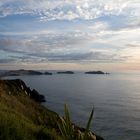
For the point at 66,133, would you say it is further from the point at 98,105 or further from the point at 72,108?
the point at 98,105

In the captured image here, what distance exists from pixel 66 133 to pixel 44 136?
2.47m

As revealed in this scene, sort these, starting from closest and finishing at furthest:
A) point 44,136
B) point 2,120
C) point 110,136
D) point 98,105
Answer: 1. point 2,120
2. point 44,136
3. point 110,136
4. point 98,105

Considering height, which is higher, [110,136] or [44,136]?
[44,136]

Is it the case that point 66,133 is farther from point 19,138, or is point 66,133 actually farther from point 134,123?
point 134,123

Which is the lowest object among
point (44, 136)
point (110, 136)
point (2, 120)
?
point (110, 136)

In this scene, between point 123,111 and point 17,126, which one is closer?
point 17,126

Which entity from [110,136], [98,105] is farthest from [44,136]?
[98,105]

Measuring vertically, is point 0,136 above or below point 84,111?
above

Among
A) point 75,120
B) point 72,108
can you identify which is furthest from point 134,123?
point 72,108

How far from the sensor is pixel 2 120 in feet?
32.3

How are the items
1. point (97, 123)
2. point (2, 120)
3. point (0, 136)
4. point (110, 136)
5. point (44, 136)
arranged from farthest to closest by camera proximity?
point (97, 123) → point (110, 136) → point (44, 136) → point (2, 120) → point (0, 136)

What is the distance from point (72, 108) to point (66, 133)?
5793 centimetres

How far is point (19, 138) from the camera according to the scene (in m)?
9.05

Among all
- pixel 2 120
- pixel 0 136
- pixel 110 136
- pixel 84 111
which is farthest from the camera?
pixel 84 111
